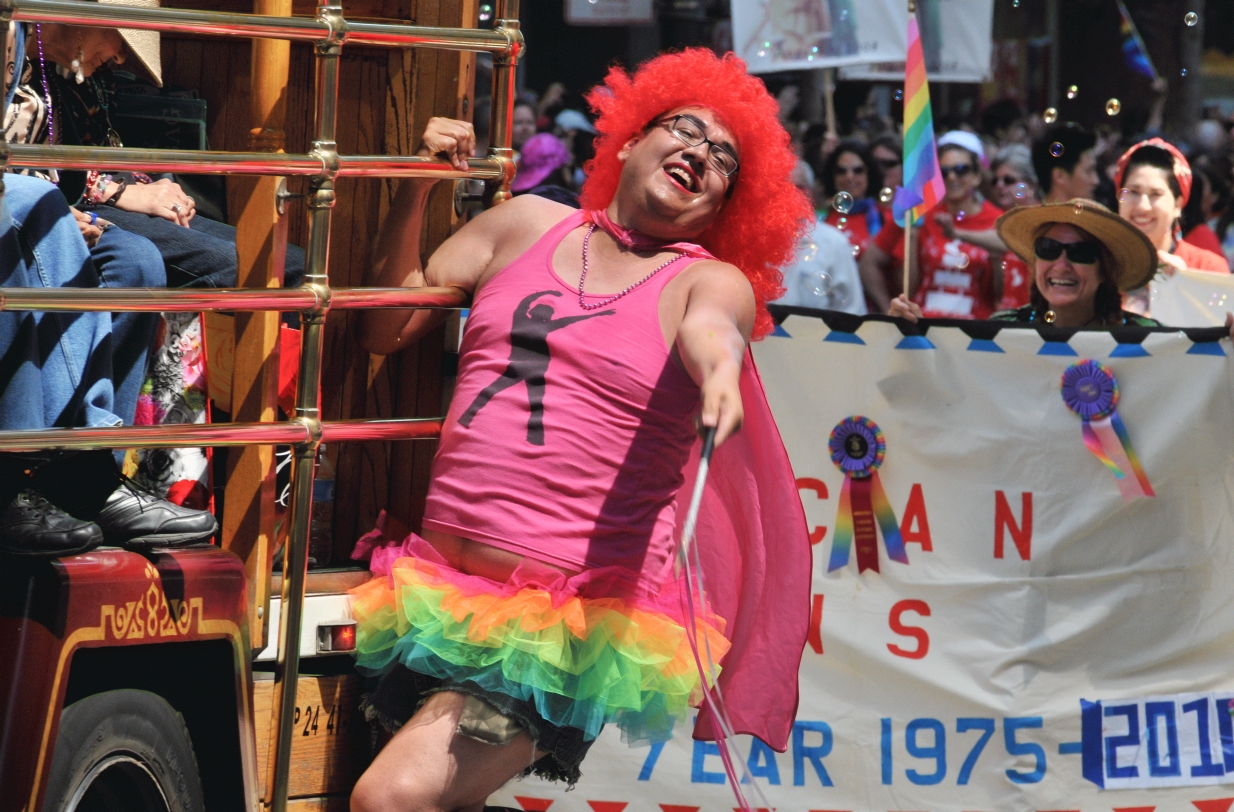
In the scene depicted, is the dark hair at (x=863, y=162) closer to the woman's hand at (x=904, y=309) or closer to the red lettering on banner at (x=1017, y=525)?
the woman's hand at (x=904, y=309)

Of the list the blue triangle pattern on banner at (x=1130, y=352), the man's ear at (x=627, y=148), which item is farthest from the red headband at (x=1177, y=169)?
the man's ear at (x=627, y=148)

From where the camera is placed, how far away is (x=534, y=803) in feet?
15.2

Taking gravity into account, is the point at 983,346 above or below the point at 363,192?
below

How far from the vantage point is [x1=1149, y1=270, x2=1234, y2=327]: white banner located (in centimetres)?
576

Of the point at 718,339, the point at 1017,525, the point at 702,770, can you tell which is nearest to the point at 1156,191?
the point at 1017,525

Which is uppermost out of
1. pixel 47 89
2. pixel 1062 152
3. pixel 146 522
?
pixel 47 89

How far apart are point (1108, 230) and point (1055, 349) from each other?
21.5 inches

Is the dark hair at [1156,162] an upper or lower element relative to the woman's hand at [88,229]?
upper

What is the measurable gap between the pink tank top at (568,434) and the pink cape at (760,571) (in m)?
0.16

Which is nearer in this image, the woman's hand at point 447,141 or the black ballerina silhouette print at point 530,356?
the black ballerina silhouette print at point 530,356

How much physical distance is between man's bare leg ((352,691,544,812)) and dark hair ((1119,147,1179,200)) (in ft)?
13.7

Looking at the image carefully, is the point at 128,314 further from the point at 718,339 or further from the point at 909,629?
the point at 909,629

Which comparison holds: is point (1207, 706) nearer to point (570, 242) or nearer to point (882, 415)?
point (882, 415)

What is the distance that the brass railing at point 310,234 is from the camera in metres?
2.77
